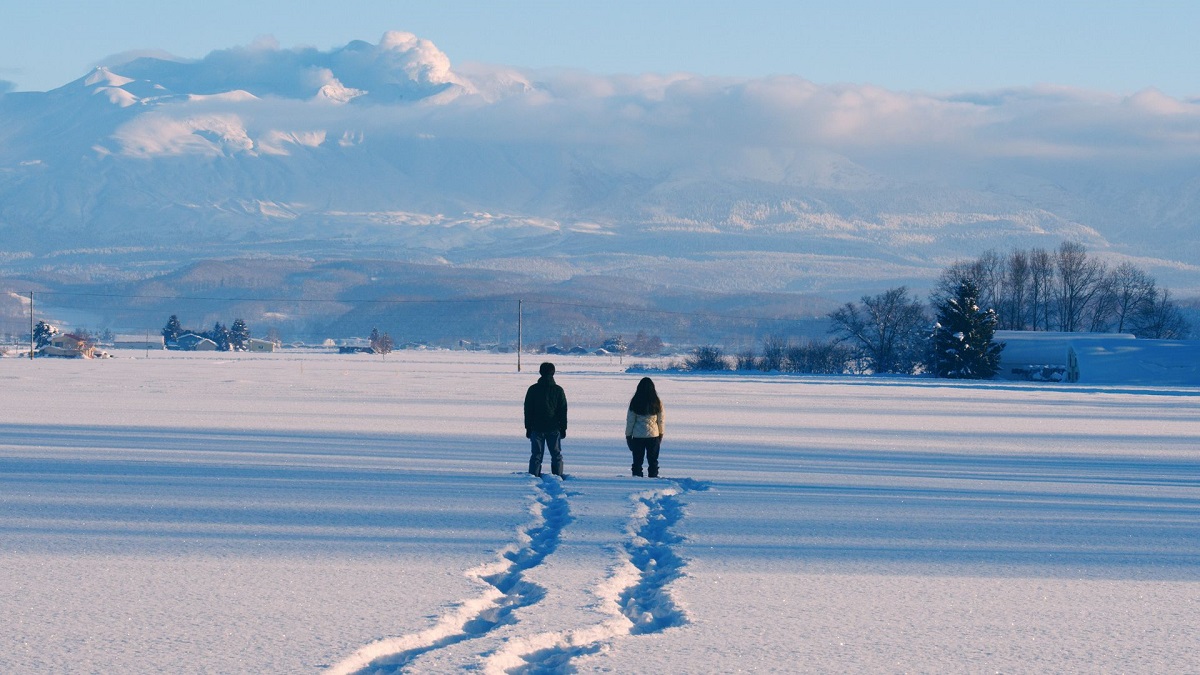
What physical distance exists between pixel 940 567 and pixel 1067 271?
10508 cm

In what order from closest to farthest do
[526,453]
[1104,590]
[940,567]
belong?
[1104,590] < [940,567] < [526,453]

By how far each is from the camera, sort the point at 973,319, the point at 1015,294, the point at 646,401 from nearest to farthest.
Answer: the point at 646,401 < the point at 973,319 < the point at 1015,294

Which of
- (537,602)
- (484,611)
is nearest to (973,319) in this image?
(537,602)

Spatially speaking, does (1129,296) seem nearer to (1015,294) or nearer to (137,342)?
(1015,294)

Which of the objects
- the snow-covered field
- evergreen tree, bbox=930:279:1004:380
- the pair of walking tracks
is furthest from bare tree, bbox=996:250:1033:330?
the pair of walking tracks

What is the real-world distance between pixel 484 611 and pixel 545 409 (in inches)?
294

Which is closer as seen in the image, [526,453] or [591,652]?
[591,652]

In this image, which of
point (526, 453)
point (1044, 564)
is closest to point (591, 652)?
point (1044, 564)

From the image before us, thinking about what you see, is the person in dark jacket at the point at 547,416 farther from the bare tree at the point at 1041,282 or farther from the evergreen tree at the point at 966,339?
the bare tree at the point at 1041,282

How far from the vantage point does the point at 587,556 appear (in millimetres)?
10531

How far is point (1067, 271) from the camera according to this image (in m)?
109

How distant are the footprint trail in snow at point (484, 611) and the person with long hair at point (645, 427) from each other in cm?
395

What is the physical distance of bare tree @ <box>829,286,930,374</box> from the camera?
92125mm

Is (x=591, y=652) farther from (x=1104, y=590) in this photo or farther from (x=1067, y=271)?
(x=1067, y=271)
